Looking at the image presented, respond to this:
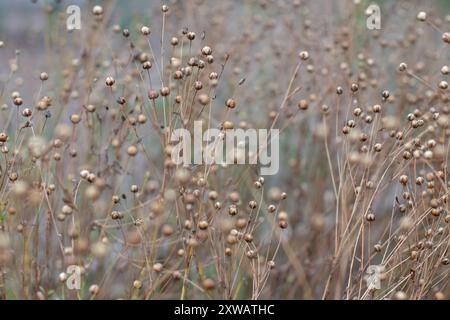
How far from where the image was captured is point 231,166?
1.91 metres

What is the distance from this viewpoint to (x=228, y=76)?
2.23 m

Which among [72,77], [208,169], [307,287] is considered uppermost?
[72,77]

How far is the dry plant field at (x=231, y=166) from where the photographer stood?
53.4 inches

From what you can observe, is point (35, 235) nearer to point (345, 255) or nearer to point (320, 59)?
point (345, 255)

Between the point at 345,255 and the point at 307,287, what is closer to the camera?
the point at 345,255

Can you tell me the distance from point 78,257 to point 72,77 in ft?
2.42

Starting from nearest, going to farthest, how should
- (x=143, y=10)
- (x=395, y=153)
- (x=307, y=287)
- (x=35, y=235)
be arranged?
1. (x=395, y=153)
2. (x=35, y=235)
3. (x=307, y=287)
4. (x=143, y=10)

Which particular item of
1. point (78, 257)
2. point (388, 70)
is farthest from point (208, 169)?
point (388, 70)

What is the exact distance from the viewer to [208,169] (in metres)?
1.35

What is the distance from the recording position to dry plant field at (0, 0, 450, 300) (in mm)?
1356

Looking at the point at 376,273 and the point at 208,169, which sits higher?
the point at 208,169

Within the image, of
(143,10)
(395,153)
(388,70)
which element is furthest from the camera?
(143,10)
